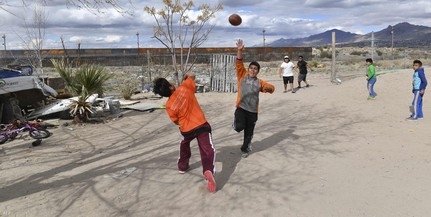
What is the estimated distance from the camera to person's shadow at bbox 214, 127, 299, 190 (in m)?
5.66

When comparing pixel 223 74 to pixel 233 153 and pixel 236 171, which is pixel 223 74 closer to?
pixel 233 153

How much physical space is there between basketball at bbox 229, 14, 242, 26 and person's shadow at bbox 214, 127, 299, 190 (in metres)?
2.04

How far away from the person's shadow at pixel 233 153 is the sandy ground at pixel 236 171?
0.01m

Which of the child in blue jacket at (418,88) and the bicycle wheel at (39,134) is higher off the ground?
the child in blue jacket at (418,88)

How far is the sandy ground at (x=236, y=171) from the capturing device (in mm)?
4738

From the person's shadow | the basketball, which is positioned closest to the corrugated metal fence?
the person's shadow

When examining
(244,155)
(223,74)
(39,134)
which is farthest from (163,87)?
(223,74)

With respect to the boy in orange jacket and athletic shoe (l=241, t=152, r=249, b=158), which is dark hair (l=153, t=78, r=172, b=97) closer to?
the boy in orange jacket

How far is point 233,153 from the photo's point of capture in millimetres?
6871

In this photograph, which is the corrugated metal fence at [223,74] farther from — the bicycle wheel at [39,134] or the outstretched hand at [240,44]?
the outstretched hand at [240,44]

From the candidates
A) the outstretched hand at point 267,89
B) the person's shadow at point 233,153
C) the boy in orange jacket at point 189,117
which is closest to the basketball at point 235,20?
the outstretched hand at point 267,89

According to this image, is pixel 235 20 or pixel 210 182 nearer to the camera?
pixel 210 182

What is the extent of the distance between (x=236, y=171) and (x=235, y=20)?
2.63 m

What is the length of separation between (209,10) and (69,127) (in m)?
8.88
